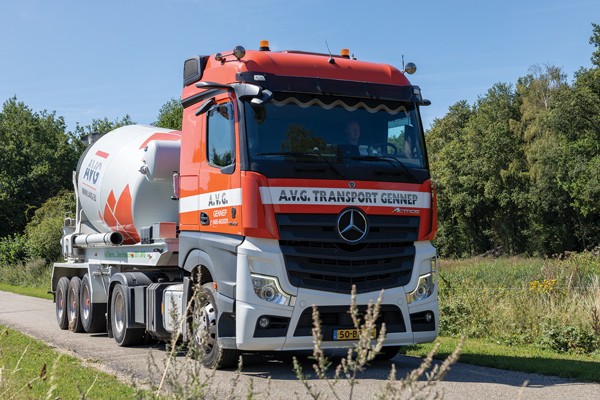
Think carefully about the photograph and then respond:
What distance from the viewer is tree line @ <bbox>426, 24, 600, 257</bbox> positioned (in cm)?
4328

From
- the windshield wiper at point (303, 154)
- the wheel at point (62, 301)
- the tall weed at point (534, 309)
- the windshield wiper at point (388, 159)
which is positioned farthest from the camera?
the wheel at point (62, 301)

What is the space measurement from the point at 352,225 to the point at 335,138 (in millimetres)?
1058

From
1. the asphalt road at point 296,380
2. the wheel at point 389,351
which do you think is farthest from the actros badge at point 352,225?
the wheel at point 389,351

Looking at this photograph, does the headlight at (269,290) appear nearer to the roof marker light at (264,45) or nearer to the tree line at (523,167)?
the roof marker light at (264,45)

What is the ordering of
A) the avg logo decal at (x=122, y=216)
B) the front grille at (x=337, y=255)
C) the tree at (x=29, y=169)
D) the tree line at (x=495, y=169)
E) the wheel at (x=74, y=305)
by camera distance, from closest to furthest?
the front grille at (x=337, y=255), the avg logo decal at (x=122, y=216), the wheel at (x=74, y=305), the tree line at (x=495, y=169), the tree at (x=29, y=169)

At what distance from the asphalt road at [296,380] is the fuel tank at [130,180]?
204cm

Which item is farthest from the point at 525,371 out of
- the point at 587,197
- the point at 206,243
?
the point at 587,197

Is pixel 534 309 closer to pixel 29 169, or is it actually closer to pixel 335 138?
pixel 335 138

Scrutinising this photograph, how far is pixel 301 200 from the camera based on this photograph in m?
7.34

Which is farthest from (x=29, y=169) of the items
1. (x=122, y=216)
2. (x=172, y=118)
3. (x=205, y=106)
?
(x=205, y=106)

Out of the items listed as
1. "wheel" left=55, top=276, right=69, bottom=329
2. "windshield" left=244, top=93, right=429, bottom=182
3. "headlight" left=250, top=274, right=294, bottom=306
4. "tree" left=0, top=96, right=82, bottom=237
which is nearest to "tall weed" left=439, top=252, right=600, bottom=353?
"windshield" left=244, top=93, right=429, bottom=182

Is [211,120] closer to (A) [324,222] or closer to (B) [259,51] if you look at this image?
(B) [259,51]

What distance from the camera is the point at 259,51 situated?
8.00m

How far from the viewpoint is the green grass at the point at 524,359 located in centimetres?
767
